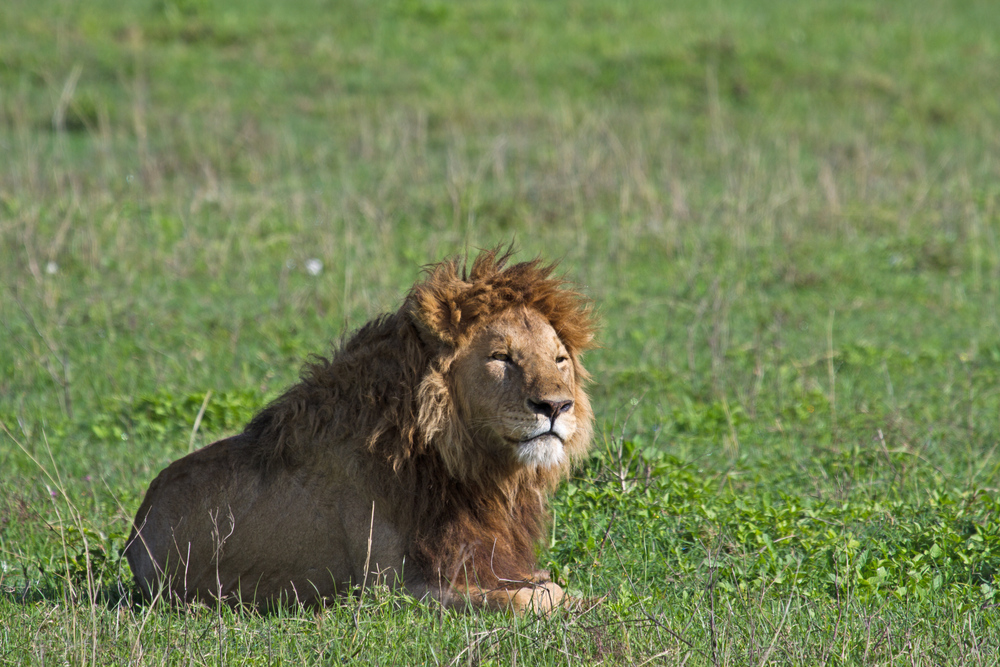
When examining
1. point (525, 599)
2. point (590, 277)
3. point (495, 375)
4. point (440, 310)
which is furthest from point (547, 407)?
point (590, 277)

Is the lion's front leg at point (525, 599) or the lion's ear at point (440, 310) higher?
the lion's ear at point (440, 310)

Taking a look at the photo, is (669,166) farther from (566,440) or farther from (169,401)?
(566,440)

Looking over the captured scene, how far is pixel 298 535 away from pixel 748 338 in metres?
5.13

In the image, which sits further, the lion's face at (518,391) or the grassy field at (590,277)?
the grassy field at (590,277)

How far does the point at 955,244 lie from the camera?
10.6 m

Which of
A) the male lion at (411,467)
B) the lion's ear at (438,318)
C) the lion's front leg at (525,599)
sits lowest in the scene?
the lion's front leg at (525,599)

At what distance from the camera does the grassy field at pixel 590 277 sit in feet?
13.2

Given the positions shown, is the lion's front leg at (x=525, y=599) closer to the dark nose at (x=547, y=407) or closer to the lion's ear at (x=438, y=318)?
the dark nose at (x=547, y=407)

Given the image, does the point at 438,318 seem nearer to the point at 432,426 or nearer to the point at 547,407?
the point at 432,426

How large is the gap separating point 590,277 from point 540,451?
5696 millimetres

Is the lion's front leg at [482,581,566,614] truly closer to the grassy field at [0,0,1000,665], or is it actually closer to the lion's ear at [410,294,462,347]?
the grassy field at [0,0,1000,665]

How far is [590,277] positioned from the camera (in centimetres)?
951

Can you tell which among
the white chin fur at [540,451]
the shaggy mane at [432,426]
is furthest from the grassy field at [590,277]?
the white chin fur at [540,451]

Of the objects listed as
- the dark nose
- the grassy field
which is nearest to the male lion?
the dark nose
